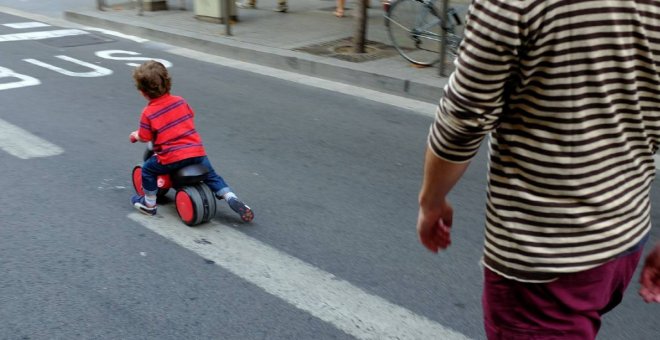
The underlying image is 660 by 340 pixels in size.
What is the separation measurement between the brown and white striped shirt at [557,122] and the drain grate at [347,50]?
24.3 ft

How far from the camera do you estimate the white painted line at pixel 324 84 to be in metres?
7.53

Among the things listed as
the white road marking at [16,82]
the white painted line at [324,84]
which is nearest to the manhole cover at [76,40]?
the white painted line at [324,84]

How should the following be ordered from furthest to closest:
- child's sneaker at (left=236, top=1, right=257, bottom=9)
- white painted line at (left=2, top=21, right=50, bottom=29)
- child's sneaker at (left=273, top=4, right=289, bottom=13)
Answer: child's sneaker at (left=236, top=1, right=257, bottom=9) < child's sneaker at (left=273, top=4, right=289, bottom=13) < white painted line at (left=2, top=21, right=50, bottom=29)

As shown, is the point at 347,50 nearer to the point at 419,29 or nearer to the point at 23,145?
the point at 419,29

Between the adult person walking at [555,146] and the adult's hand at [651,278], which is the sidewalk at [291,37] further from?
the adult person walking at [555,146]

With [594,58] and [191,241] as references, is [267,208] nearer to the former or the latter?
[191,241]

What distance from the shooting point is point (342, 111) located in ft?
23.6

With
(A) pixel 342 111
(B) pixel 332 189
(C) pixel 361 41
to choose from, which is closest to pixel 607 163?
(B) pixel 332 189

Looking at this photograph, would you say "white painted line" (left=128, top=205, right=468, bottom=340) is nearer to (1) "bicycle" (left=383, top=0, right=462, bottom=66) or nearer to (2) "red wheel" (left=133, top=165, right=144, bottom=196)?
(2) "red wheel" (left=133, top=165, right=144, bottom=196)

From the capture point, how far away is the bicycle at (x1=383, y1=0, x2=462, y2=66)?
8588mm

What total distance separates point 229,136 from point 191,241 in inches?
85.6

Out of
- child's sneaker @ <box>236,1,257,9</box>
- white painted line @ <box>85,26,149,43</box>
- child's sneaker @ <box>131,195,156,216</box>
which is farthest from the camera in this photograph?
child's sneaker @ <box>236,1,257,9</box>

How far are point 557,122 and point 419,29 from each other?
25.2ft

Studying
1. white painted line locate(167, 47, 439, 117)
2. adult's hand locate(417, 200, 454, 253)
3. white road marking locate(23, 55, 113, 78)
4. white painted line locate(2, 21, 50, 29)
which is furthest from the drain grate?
adult's hand locate(417, 200, 454, 253)
